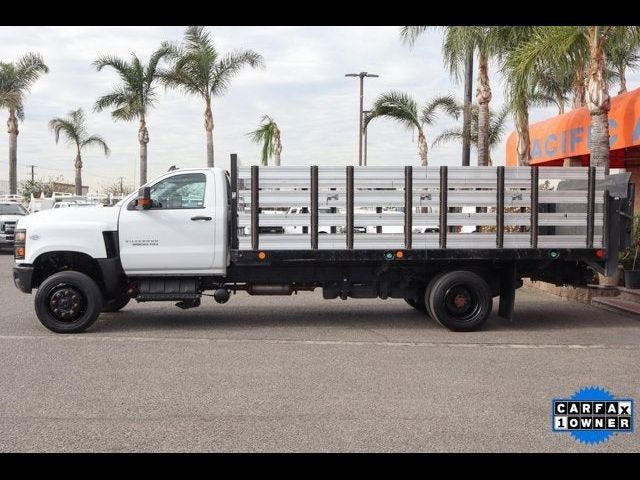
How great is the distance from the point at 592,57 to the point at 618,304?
4835 millimetres

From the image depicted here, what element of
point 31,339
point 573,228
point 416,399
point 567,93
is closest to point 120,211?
point 31,339

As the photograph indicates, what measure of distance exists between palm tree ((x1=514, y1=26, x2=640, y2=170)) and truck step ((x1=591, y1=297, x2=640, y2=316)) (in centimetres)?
275

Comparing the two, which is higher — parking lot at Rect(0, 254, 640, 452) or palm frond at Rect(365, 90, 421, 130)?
palm frond at Rect(365, 90, 421, 130)

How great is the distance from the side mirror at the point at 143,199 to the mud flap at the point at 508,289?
506cm

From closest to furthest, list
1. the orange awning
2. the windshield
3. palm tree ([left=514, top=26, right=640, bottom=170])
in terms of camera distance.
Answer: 1. palm tree ([left=514, top=26, right=640, bottom=170])
2. the orange awning
3. the windshield

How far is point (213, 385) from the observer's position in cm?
682

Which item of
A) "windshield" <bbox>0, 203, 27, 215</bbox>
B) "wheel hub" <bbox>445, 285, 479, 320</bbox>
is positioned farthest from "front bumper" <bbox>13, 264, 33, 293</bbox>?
"windshield" <bbox>0, 203, 27, 215</bbox>

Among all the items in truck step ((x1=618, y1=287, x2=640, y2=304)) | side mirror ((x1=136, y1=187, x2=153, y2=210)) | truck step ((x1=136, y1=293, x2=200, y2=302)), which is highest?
side mirror ((x1=136, y1=187, x2=153, y2=210))

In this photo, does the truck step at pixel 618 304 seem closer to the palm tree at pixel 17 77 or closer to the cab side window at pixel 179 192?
the cab side window at pixel 179 192

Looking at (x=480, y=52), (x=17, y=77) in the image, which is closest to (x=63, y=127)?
(x=17, y=77)

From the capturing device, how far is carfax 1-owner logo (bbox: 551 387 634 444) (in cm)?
535

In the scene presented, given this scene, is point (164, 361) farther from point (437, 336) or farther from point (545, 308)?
point (545, 308)

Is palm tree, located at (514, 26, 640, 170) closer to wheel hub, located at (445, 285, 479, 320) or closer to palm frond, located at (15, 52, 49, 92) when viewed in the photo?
wheel hub, located at (445, 285, 479, 320)

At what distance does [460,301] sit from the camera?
997cm
